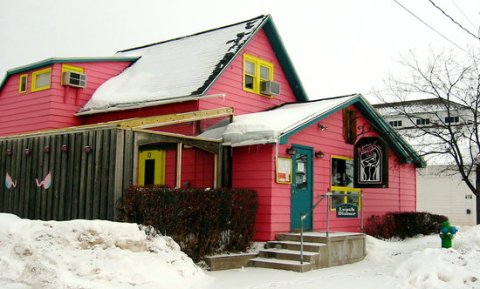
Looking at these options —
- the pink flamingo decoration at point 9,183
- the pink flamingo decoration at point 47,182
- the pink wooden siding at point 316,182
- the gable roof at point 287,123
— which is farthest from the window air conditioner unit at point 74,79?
the pink wooden siding at point 316,182

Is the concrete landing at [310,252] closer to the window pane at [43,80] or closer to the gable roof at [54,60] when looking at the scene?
the gable roof at [54,60]

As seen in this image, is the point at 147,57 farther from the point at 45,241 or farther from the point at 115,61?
the point at 45,241

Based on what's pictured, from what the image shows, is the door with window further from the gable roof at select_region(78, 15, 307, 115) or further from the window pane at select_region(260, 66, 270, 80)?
the window pane at select_region(260, 66, 270, 80)

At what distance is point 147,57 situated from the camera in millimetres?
20422

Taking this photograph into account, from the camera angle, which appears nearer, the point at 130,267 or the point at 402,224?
the point at 130,267

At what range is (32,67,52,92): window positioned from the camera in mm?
18031

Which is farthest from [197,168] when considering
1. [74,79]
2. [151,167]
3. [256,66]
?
[74,79]

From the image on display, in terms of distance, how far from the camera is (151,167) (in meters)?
15.9

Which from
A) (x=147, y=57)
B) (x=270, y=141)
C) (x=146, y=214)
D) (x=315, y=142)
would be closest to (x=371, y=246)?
(x=315, y=142)

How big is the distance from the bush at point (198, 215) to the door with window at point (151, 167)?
3.90m

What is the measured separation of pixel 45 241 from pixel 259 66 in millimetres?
10833

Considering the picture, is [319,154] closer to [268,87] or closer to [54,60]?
[268,87]

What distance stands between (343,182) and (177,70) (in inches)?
257

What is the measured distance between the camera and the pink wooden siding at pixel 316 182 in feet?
43.0
